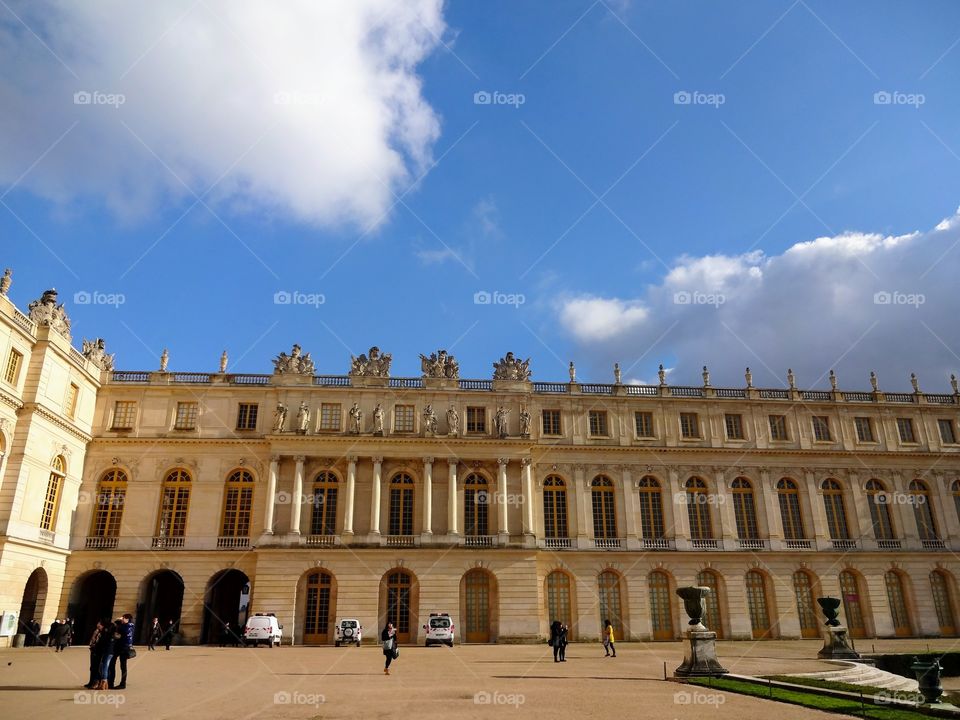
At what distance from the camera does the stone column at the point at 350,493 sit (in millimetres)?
38406

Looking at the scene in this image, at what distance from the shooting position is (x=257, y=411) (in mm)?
40969

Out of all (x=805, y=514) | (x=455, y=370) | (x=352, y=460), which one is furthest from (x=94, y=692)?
(x=805, y=514)

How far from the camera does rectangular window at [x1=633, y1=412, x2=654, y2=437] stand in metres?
43.7

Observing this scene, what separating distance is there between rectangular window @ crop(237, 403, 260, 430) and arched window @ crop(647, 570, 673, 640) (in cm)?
2428

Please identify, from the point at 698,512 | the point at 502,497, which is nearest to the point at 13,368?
the point at 502,497

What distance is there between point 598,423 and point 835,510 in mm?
15562

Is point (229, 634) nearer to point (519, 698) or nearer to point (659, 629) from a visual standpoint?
point (659, 629)

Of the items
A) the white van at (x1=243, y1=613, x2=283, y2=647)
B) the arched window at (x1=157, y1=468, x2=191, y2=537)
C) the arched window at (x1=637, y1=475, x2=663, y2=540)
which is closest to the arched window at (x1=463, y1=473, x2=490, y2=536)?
Result: the arched window at (x1=637, y1=475, x2=663, y2=540)

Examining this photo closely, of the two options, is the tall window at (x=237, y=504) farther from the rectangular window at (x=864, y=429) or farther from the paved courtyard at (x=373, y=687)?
the rectangular window at (x=864, y=429)

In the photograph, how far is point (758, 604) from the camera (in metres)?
41.3

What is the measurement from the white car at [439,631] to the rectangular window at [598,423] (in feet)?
46.4

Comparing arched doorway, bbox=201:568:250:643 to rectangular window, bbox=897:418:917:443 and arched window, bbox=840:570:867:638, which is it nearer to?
arched window, bbox=840:570:867:638

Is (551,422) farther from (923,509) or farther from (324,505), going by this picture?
(923,509)

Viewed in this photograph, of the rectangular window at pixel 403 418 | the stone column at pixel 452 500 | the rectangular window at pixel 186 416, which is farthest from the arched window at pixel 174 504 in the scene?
the stone column at pixel 452 500
